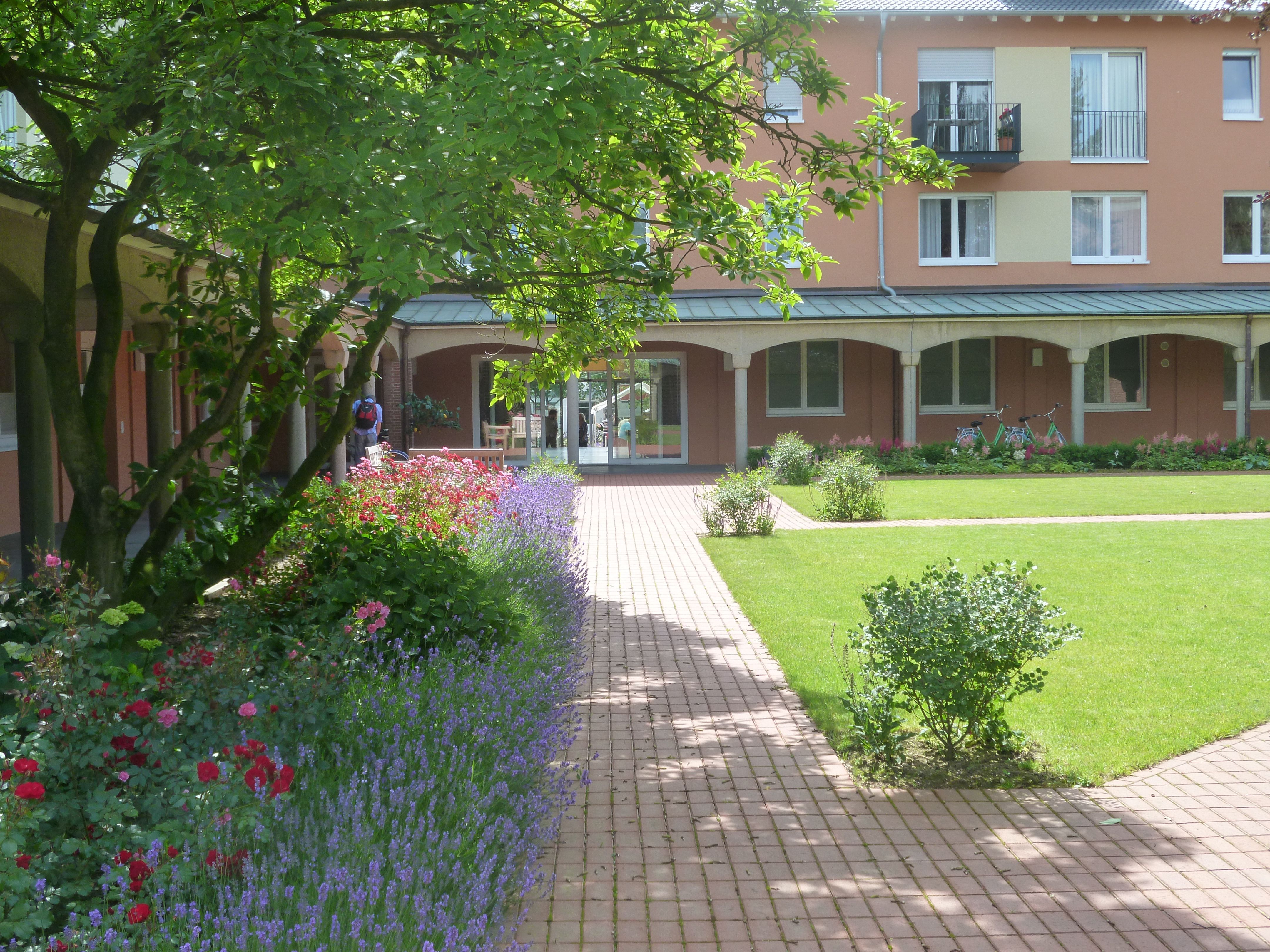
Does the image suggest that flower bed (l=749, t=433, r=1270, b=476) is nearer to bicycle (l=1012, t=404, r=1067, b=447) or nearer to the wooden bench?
bicycle (l=1012, t=404, r=1067, b=447)

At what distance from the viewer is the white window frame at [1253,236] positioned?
2638 centimetres

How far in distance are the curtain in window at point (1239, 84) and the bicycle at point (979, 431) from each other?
836 centimetres

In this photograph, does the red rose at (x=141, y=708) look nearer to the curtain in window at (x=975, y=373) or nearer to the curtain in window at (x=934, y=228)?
the curtain in window at (x=934, y=228)

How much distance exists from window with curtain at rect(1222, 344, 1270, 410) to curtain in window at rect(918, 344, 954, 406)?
6233mm

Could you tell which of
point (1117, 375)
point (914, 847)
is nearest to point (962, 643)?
point (914, 847)

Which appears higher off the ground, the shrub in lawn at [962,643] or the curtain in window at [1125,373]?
the curtain in window at [1125,373]

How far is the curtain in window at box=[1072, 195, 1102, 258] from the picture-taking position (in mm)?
26469

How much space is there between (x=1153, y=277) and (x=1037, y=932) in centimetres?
2574

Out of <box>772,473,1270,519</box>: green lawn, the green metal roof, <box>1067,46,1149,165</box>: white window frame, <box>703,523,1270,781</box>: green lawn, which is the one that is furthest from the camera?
<box>1067,46,1149,165</box>: white window frame

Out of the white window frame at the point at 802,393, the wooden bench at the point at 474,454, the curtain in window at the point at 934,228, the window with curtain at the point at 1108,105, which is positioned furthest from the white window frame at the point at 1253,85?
the wooden bench at the point at 474,454

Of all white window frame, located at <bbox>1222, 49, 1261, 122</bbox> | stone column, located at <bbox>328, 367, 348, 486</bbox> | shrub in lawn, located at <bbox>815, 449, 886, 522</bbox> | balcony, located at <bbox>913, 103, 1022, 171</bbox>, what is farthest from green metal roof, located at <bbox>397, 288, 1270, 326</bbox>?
stone column, located at <bbox>328, 367, 348, 486</bbox>

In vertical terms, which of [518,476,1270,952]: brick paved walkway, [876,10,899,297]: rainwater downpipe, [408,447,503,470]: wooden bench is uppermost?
[876,10,899,297]: rainwater downpipe

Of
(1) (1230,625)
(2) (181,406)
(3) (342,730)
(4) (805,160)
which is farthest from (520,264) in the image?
(2) (181,406)

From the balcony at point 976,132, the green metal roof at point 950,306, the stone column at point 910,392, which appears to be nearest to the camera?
the green metal roof at point 950,306
